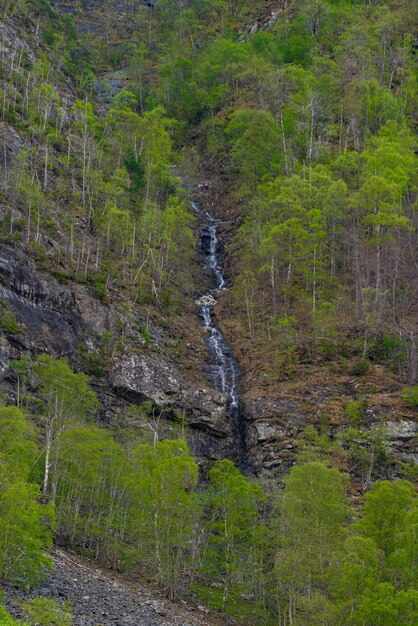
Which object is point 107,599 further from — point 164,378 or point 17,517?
point 164,378

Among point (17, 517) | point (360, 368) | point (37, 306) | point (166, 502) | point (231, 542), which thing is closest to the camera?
point (17, 517)

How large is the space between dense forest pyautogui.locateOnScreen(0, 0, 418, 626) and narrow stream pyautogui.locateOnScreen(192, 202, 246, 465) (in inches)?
20.3

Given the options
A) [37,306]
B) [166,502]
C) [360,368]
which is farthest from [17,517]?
[360,368]

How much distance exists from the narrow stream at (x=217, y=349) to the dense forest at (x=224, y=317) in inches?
20.3

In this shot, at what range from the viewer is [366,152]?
6938cm

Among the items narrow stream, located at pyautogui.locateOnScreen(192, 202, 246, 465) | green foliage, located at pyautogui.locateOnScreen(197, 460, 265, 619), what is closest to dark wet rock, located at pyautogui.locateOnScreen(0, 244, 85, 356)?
narrow stream, located at pyautogui.locateOnScreen(192, 202, 246, 465)

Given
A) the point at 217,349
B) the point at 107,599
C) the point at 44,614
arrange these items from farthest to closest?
the point at 217,349 → the point at 107,599 → the point at 44,614

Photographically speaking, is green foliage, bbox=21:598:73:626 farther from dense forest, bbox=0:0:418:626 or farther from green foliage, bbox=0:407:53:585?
green foliage, bbox=0:407:53:585

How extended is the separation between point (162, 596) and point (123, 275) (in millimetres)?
31943

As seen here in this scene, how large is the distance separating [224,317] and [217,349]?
15.4ft

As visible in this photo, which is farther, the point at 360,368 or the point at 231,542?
the point at 360,368

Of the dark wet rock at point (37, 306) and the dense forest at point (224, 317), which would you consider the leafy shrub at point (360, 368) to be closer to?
the dense forest at point (224, 317)

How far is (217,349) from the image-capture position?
61000 mm

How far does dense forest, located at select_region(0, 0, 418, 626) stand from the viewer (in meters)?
33.8
